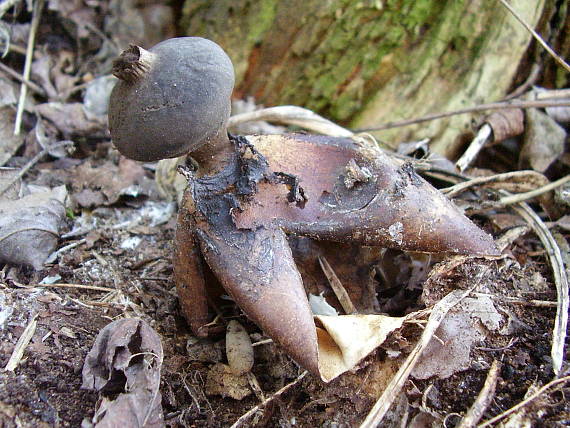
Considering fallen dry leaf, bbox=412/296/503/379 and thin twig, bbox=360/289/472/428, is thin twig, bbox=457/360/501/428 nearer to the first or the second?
fallen dry leaf, bbox=412/296/503/379

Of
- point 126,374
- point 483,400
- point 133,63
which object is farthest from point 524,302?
point 133,63

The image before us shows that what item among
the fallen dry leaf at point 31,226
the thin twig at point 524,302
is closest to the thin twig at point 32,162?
the fallen dry leaf at point 31,226

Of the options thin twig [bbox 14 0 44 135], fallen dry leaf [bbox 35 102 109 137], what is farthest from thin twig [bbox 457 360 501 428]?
thin twig [bbox 14 0 44 135]

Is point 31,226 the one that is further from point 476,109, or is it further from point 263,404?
point 476,109

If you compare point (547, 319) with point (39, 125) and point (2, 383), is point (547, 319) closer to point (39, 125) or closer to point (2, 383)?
point (2, 383)

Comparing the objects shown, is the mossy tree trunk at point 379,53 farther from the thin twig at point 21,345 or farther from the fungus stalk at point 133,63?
the thin twig at point 21,345

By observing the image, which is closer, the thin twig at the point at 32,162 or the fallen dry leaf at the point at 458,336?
the fallen dry leaf at the point at 458,336
